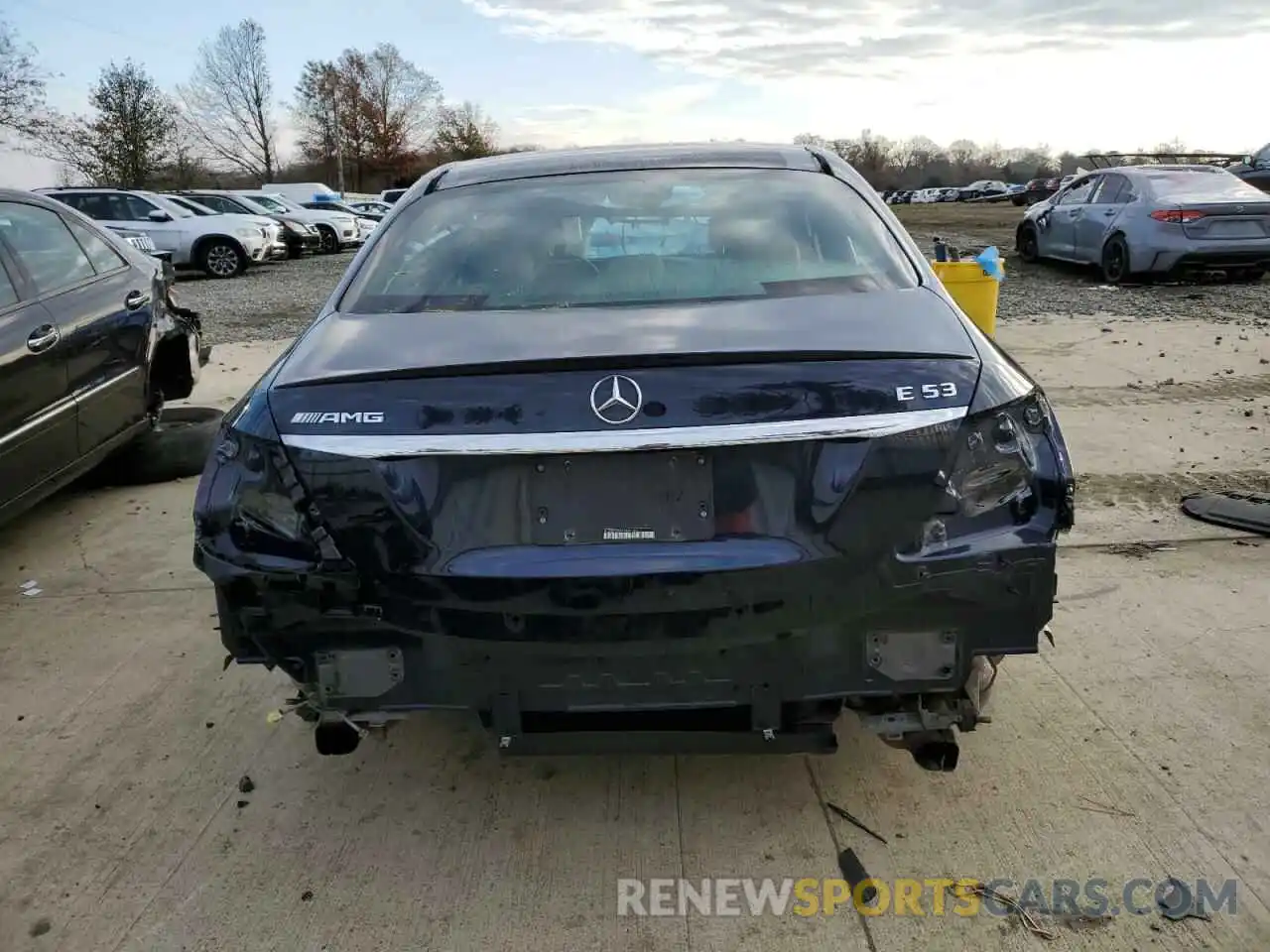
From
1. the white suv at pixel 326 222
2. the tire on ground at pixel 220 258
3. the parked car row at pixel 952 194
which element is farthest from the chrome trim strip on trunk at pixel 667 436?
the parked car row at pixel 952 194

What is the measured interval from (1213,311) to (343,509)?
10737 mm

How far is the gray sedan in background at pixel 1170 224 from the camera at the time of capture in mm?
11961

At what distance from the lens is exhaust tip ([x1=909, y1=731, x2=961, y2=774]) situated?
248cm

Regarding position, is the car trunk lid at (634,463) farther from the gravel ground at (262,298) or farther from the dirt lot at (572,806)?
the gravel ground at (262,298)

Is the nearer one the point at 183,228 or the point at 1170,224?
the point at 1170,224

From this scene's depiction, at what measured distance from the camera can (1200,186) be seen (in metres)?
12.5

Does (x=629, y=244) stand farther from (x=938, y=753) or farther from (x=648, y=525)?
(x=938, y=753)

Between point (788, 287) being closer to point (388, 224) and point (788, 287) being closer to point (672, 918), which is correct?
point (388, 224)

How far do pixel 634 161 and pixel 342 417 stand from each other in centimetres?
162

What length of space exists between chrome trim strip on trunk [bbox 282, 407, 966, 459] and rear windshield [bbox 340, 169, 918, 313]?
23.8 inches

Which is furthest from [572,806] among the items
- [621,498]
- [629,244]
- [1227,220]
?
[1227,220]

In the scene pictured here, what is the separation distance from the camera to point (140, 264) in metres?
→ 5.77

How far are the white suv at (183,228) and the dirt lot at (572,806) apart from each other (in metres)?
16.0

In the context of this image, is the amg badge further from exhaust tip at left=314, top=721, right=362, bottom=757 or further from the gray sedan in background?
the gray sedan in background
